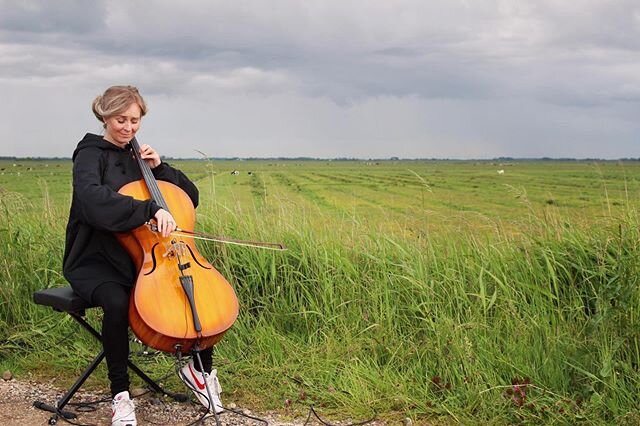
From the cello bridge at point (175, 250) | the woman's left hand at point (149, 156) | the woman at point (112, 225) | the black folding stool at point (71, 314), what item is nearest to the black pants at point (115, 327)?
the woman at point (112, 225)

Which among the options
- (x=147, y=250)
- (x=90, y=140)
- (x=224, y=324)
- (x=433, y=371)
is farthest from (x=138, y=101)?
(x=433, y=371)

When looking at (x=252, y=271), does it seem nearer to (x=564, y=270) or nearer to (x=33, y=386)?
(x=33, y=386)

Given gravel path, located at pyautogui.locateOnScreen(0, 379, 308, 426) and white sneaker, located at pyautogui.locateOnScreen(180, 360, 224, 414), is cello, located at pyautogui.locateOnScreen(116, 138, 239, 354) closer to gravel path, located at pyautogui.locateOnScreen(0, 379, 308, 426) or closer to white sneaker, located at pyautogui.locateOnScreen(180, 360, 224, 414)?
white sneaker, located at pyautogui.locateOnScreen(180, 360, 224, 414)

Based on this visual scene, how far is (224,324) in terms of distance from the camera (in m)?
3.67

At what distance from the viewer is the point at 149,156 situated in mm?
4121

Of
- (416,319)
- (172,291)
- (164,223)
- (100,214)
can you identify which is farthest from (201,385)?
(416,319)

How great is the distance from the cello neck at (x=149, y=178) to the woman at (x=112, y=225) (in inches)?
2.0

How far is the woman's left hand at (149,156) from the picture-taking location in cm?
411

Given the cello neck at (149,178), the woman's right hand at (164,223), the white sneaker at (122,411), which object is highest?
the cello neck at (149,178)

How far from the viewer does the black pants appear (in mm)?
3656

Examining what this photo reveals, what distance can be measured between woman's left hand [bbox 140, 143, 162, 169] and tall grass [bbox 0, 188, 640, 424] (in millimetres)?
1337

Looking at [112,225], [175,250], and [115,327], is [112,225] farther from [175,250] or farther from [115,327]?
[115,327]

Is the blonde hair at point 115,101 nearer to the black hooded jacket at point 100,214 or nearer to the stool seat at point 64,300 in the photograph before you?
the black hooded jacket at point 100,214

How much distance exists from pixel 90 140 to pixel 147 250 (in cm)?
81
